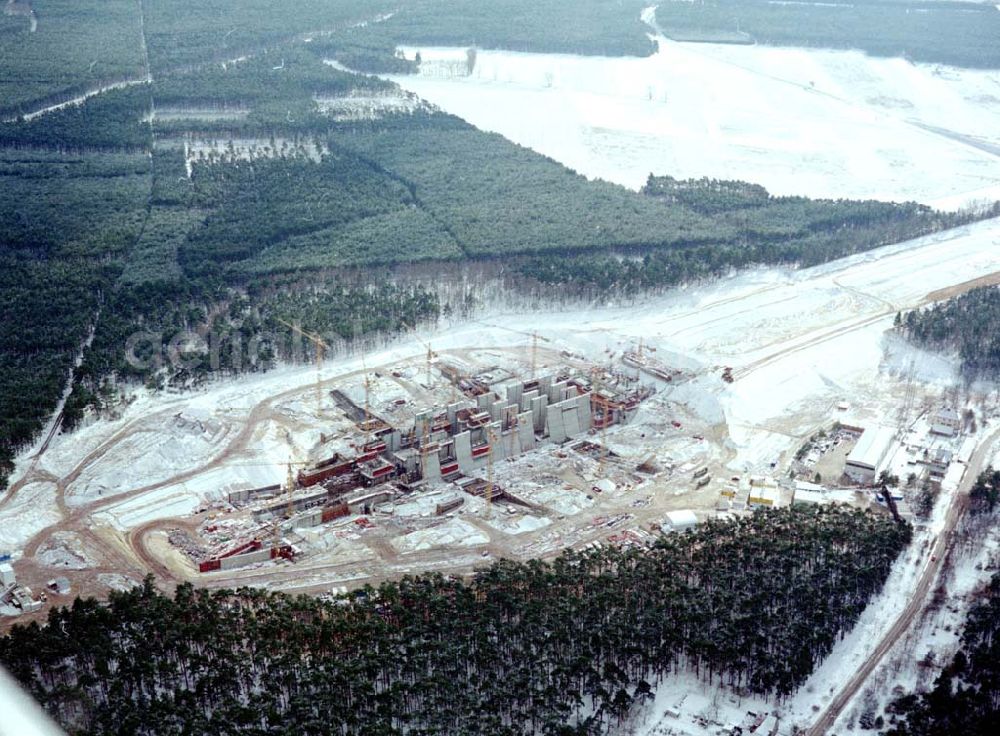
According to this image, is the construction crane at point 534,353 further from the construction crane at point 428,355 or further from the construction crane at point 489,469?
the construction crane at point 489,469

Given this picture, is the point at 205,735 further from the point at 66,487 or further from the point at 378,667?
the point at 66,487

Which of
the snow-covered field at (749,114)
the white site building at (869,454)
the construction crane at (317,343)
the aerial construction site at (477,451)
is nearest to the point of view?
the aerial construction site at (477,451)

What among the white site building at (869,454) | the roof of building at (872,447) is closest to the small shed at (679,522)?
the white site building at (869,454)

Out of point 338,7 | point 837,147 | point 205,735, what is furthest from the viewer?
point 338,7

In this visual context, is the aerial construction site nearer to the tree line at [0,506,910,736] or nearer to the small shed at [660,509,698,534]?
the small shed at [660,509,698,534]

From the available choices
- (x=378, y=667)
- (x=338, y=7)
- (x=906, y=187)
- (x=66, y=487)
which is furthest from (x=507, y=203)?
(x=338, y=7)

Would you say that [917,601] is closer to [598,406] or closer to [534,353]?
[598,406]

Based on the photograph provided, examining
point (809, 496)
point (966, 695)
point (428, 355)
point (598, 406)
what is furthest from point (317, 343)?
point (966, 695)
